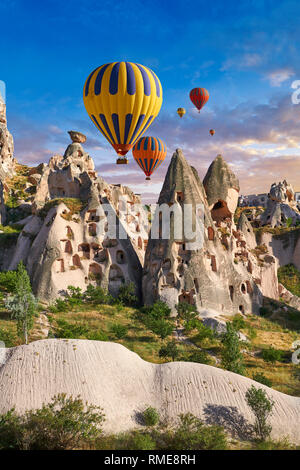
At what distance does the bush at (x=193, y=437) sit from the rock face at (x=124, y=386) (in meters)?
1.24

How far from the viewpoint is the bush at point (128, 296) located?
34688mm

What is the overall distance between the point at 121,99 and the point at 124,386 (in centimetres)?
2105

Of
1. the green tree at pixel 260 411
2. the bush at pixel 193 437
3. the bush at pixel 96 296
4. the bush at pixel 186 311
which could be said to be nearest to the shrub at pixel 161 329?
the bush at pixel 186 311

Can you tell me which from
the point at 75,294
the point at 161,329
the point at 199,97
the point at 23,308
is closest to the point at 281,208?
the point at 199,97

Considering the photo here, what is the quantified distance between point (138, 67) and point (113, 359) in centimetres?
2245

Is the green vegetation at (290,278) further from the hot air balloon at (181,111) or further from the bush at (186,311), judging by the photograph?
the hot air balloon at (181,111)

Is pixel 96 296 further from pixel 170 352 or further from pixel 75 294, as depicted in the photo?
pixel 170 352

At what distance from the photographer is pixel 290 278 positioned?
5031 centimetres

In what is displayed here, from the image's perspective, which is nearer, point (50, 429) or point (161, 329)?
point (50, 429)

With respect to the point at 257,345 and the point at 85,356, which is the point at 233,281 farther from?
the point at 85,356

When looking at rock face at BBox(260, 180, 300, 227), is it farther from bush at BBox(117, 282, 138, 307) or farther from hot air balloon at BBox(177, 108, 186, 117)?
bush at BBox(117, 282, 138, 307)

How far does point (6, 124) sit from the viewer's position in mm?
94875

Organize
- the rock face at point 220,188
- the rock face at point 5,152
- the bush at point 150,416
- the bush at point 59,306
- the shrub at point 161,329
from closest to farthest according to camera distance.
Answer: the bush at point 150,416, the shrub at point 161,329, the bush at point 59,306, the rock face at point 220,188, the rock face at point 5,152
